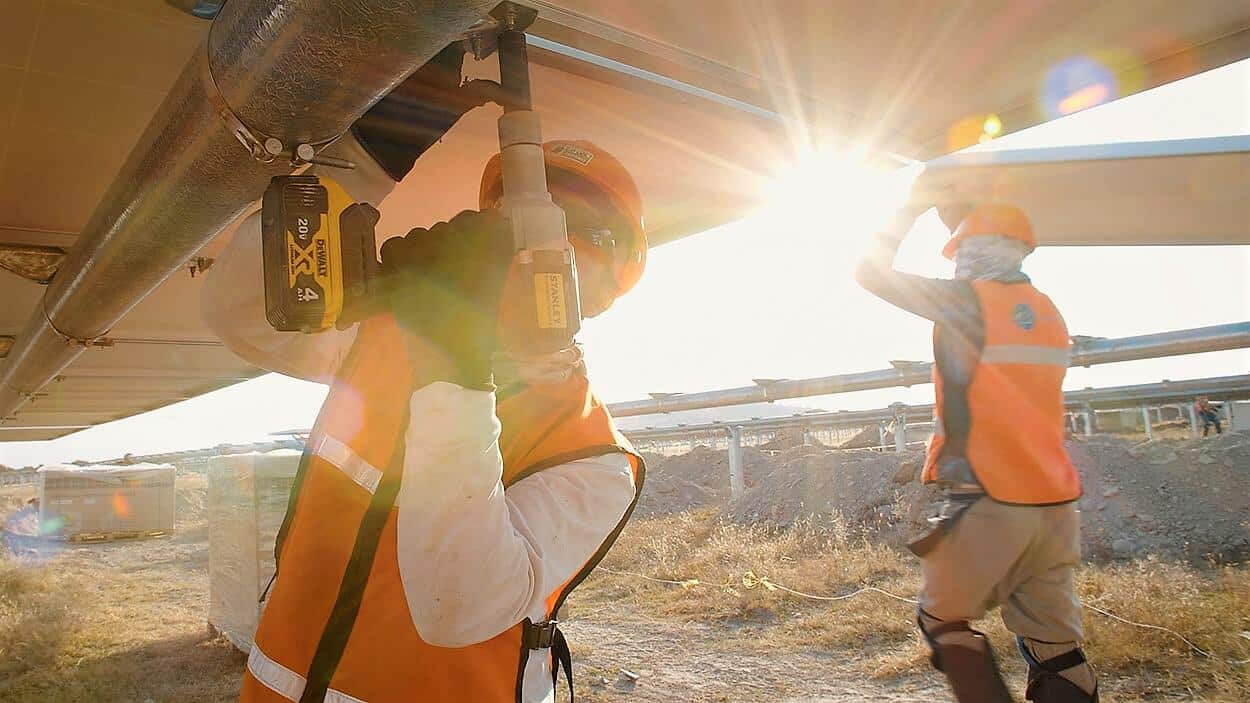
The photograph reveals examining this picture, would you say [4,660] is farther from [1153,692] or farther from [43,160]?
[1153,692]

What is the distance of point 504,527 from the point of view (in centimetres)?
109

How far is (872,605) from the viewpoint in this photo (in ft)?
21.7

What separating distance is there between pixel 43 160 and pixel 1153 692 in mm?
6156

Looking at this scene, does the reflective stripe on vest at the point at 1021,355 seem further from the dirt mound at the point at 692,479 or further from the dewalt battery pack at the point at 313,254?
the dirt mound at the point at 692,479

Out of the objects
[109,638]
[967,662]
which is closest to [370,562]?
[967,662]

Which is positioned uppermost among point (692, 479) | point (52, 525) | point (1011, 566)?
point (1011, 566)

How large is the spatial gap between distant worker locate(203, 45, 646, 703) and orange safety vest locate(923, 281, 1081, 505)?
→ 157cm

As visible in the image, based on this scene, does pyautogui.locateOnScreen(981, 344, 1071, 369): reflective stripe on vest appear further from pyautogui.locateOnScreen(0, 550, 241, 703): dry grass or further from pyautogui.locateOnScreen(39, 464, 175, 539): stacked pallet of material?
pyautogui.locateOnScreen(39, 464, 175, 539): stacked pallet of material

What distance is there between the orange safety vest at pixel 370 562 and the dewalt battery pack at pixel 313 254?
0.20 m

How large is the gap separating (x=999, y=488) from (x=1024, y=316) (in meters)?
0.64

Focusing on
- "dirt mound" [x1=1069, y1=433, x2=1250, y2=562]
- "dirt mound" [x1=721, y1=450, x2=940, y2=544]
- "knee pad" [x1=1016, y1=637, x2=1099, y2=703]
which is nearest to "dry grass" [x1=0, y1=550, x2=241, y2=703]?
"knee pad" [x1=1016, y1=637, x2=1099, y2=703]

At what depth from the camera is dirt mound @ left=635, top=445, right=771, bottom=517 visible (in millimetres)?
16828

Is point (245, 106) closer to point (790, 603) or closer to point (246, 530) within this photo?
point (246, 530)

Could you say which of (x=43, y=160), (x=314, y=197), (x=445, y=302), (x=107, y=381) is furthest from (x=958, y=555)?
(x=107, y=381)
